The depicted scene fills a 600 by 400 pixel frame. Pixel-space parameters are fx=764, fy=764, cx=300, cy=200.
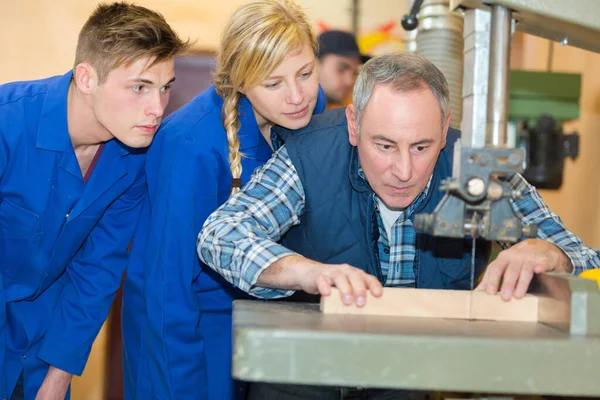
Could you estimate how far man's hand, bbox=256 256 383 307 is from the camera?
1333 millimetres

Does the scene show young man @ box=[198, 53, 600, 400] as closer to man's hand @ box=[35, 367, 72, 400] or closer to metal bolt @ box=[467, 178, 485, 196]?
metal bolt @ box=[467, 178, 485, 196]

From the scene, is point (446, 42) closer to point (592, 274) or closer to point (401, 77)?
point (401, 77)

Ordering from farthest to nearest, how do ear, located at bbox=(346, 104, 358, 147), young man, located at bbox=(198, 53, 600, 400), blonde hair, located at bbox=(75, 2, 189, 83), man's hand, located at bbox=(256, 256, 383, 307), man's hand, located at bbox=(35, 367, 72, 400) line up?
1. man's hand, located at bbox=(35, 367, 72, 400)
2. blonde hair, located at bbox=(75, 2, 189, 83)
3. ear, located at bbox=(346, 104, 358, 147)
4. young man, located at bbox=(198, 53, 600, 400)
5. man's hand, located at bbox=(256, 256, 383, 307)

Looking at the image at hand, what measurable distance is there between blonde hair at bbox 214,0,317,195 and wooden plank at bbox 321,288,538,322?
66 centimetres

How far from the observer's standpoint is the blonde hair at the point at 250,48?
6.14 ft

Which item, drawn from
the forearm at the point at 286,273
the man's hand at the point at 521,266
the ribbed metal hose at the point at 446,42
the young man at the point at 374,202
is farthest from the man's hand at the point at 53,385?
the ribbed metal hose at the point at 446,42

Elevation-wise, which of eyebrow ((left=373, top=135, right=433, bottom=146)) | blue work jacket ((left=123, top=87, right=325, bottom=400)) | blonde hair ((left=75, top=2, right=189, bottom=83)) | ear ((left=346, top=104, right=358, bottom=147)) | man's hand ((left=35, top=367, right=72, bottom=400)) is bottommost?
man's hand ((left=35, top=367, right=72, bottom=400))

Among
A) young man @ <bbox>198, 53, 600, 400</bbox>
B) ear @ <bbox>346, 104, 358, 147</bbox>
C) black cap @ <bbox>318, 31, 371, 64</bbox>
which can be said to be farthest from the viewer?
black cap @ <bbox>318, 31, 371, 64</bbox>

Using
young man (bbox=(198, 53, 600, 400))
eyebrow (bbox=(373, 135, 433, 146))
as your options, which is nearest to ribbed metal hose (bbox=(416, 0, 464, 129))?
young man (bbox=(198, 53, 600, 400))

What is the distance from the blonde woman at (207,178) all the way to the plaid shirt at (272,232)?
14 centimetres

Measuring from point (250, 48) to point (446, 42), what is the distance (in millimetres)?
638

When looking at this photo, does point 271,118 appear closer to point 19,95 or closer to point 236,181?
point 236,181

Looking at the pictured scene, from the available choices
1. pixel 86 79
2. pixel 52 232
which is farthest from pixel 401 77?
pixel 52 232

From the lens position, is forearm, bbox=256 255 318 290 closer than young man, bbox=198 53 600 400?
Yes
